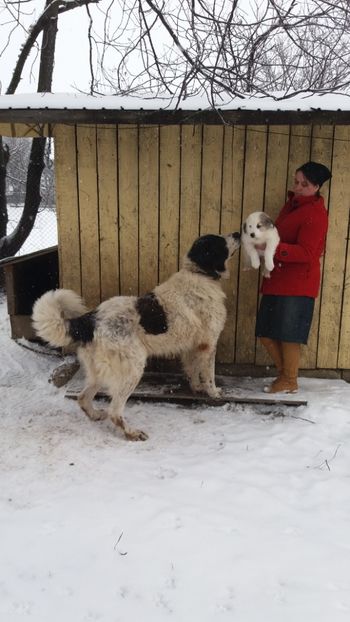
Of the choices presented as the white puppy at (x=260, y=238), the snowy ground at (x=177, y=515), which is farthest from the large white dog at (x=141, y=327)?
the snowy ground at (x=177, y=515)

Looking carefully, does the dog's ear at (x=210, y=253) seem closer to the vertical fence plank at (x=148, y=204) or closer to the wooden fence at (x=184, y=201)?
the wooden fence at (x=184, y=201)

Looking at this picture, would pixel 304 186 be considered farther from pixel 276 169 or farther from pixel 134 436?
pixel 134 436

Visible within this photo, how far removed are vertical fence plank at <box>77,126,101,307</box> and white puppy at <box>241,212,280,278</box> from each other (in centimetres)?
170

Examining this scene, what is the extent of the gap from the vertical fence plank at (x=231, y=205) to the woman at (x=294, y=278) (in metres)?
0.48

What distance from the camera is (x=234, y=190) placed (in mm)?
5043

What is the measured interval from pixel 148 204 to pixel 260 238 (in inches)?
55.0

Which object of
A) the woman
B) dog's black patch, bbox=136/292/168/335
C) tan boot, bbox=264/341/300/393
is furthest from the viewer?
tan boot, bbox=264/341/300/393

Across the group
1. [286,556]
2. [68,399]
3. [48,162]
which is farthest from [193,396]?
[48,162]

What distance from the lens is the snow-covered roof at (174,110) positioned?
14.3 ft

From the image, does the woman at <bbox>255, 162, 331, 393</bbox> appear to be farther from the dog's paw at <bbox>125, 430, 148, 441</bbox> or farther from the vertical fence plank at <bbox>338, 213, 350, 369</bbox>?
the dog's paw at <bbox>125, 430, 148, 441</bbox>

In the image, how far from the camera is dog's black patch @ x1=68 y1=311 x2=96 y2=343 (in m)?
4.02

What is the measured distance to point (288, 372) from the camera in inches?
193

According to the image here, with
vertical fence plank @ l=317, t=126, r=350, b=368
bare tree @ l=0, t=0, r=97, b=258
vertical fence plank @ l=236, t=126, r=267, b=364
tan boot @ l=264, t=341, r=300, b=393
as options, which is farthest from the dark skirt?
bare tree @ l=0, t=0, r=97, b=258

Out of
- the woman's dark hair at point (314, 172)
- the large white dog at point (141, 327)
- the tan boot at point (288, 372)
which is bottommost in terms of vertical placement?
the tan boot at point (288, 372)
